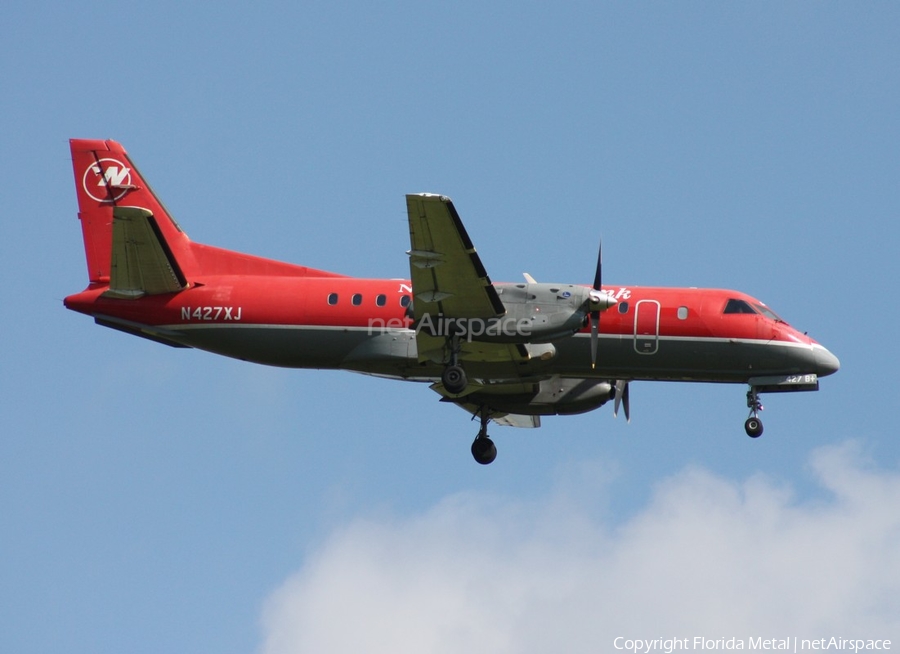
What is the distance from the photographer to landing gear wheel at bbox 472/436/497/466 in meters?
30.2

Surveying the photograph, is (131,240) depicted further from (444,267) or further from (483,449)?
(483,449)

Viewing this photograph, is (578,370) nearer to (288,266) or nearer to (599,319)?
(599,319)

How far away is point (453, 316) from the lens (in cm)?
2548

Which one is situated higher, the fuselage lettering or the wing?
the wing

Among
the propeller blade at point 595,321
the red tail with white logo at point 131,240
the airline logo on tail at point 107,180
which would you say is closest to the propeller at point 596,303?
the propeller blade at point 595,321

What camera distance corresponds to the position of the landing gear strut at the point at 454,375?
26.0m

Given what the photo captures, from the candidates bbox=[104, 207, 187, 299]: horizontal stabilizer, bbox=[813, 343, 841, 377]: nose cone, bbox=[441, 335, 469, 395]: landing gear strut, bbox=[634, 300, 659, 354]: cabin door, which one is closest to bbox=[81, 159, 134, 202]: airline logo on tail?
bbox=[104, 207, 187, 299]: horizontal stabilizer

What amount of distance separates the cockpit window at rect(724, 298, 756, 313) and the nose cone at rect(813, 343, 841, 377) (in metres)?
1.65

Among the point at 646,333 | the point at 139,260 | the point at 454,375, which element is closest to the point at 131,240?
the point at 139,260

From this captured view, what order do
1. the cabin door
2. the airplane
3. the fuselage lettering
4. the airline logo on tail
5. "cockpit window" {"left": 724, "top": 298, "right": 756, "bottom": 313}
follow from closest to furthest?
the airplane, the cabin door, "cockpit window" {"left": 724, "top": 298, "right": 756, "bottom": 313}, the fuselage lettering, the airline logo on tail

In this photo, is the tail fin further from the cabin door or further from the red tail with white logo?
the cabin door

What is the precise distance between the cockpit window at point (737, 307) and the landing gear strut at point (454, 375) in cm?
597

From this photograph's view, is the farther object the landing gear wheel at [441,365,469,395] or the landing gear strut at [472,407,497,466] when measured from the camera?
the landing gear strut at [472,407,497,466]

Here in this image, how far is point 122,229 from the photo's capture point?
87.9 ft
